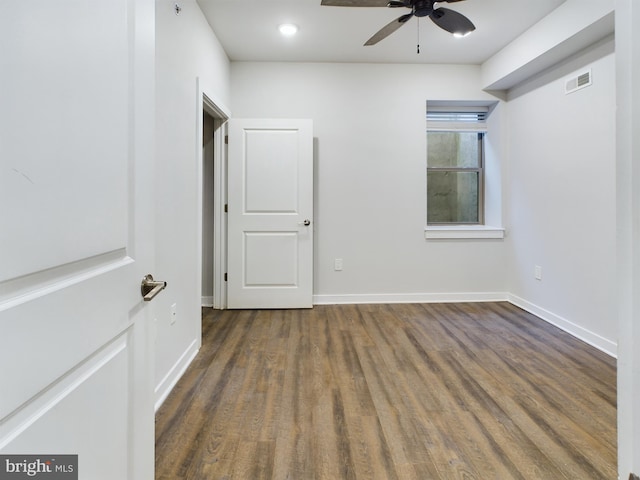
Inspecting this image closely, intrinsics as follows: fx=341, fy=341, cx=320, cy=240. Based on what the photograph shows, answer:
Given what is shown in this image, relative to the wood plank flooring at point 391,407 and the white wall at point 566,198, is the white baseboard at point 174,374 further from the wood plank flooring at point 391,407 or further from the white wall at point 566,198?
the white wall at point 566,198

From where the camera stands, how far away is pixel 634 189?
655 millimetres

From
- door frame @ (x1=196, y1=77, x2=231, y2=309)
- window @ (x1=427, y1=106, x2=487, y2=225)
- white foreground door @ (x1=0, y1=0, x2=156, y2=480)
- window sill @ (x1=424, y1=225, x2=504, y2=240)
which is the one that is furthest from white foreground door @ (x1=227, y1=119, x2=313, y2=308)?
white foreground door @ (x1=0, y1=0, x2=156, y2=480)

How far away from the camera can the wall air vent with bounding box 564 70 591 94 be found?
2791 millimetres

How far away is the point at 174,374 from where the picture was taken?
84.4 inches

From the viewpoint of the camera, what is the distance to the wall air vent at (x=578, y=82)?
2.79 metres

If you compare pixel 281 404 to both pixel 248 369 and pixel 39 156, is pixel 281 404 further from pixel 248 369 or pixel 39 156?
pixel 39 156

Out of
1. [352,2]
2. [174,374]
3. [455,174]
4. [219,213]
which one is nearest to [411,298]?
[455,174]

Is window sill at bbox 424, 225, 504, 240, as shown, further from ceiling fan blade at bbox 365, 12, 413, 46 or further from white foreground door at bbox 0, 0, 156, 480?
white foreground door at bbox 0, 0, 156, 480

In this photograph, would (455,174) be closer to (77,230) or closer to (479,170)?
(479,170)

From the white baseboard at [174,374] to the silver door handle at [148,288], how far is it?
117cm

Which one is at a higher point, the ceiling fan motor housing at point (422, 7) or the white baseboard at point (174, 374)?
the ceiling fan motor housing at point (422, 7)

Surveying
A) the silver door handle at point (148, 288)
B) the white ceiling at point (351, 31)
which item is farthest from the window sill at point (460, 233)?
the silver door handle at point (148, 288)

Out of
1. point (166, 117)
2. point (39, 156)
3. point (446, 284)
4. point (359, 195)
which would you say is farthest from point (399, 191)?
point (39, 156)

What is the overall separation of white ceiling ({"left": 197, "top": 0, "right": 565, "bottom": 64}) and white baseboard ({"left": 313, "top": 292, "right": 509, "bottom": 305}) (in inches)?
103
